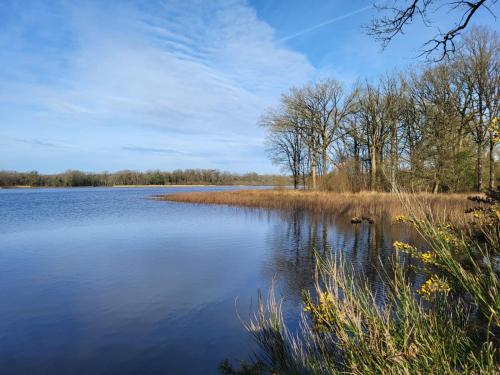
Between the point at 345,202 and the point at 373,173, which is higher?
the point at 373,173

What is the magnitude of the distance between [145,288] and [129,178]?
12066 centimetres

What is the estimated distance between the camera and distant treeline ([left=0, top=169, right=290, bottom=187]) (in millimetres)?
101562

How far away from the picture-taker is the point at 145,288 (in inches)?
300

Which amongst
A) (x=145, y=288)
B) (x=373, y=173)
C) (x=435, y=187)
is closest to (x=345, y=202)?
(x=373, y=173)

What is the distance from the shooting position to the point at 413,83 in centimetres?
2948

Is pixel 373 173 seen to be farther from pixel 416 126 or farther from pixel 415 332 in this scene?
pixel 415 332

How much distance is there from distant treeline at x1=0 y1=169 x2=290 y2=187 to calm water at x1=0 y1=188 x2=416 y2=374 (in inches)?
3294

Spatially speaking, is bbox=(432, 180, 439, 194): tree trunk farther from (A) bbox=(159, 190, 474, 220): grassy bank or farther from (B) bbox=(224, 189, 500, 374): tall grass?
(B) bbox=(224, 189, 500, 374): tall grass

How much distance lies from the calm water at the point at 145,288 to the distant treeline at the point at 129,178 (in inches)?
3294

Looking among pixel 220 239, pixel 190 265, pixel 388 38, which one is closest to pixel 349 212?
pixel 220 239

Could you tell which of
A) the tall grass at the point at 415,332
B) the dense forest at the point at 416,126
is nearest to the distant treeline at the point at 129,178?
the dense forest at the point at 416,126

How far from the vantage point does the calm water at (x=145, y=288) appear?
188 inches

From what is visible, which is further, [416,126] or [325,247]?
[416,126]

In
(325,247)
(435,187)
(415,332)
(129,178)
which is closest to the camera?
(415,332)
